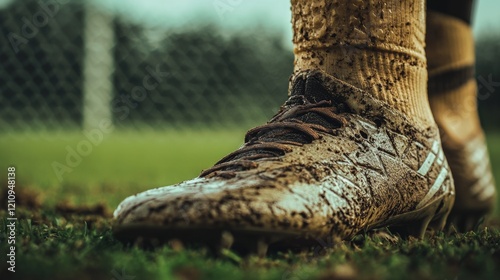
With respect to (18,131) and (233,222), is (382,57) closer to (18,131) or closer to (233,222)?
(233,222)

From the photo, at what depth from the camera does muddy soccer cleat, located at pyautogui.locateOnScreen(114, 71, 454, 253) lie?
3.16 feet

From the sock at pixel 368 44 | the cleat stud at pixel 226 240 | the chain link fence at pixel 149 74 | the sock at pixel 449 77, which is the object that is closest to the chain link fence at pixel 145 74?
the chain link fence at pixel 149 74

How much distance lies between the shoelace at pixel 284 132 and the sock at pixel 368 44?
0.32ft

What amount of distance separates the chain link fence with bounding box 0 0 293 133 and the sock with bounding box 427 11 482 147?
6.63 metres

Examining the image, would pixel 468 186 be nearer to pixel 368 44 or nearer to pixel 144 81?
pixel 368 44

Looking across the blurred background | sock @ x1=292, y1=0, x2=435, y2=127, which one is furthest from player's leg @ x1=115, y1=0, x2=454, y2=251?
the blurred background

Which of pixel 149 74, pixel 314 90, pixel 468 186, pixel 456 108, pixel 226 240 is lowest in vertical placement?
pixel 468 186

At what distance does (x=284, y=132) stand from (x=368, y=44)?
28cm

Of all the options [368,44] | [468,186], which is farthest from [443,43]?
[368,44]

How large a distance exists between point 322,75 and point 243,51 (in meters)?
12.5

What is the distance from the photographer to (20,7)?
29.5ft

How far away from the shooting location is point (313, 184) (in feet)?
3.52

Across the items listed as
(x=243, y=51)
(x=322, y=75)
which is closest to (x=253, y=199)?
(x=322, y=75)

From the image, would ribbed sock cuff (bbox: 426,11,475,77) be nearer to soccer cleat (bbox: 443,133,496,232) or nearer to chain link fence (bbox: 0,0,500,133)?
soccer cleat (bbox: 443,133,496,232)
